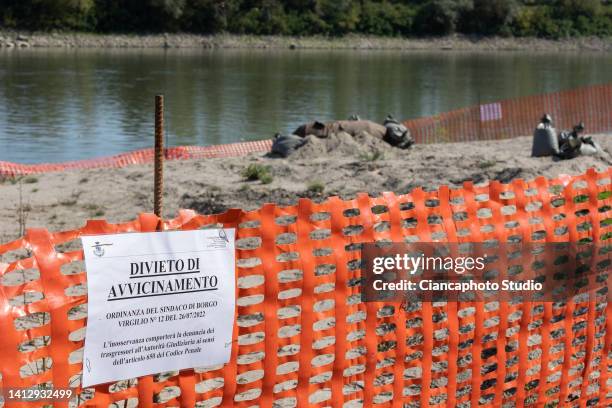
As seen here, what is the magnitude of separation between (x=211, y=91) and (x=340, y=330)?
34.8 meters

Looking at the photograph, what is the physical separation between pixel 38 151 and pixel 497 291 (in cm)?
1789

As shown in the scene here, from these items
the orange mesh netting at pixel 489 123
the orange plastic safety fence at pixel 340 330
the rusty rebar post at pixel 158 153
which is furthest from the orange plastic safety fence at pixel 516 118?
the rusty rebar post at pixel 158 153

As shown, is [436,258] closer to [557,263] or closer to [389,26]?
[557,263]

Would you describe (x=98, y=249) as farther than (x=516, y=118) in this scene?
No

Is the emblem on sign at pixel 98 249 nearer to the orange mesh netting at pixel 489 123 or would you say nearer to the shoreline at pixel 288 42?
the orange mesh netting at pixel 489 123

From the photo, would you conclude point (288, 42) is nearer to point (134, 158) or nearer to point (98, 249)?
point (134, 158)

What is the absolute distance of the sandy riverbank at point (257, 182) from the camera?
12648mm

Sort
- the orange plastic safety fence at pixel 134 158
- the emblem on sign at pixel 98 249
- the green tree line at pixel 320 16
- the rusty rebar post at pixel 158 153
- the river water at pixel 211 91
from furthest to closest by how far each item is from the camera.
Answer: the green tree line at pixel 320 16 → the river water at pixel 211 91 → the orange plastic safety fence at pixel 134 158 → the rusty rebar post at pixel 158 153 → the emblem on sign at pixel 98 249

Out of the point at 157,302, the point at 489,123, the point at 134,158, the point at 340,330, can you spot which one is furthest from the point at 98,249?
the point at 489,123

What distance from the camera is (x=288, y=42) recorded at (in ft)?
281

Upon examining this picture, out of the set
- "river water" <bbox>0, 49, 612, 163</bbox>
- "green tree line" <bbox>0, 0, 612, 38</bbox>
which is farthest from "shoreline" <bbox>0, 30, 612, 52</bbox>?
"river water" <bbox>0, 49, 612, 163</bbox>

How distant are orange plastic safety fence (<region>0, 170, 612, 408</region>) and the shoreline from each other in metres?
65.5

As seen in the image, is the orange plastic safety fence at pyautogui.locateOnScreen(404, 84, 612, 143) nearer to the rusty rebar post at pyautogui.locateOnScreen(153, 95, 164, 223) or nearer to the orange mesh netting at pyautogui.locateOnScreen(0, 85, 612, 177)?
the orange mesh netting at pyautogui.locateOnScreen(0, 85, 612, 177)

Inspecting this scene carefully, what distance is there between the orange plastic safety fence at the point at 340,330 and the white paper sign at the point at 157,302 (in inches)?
4.3
